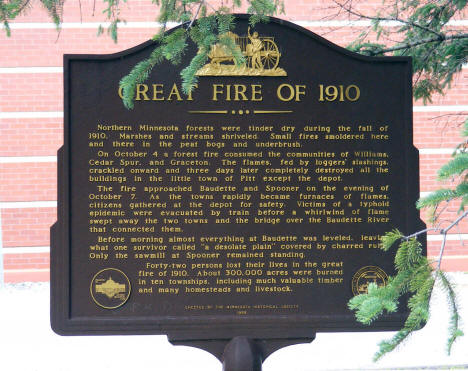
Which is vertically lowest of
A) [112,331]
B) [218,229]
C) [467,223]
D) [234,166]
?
[467,223]

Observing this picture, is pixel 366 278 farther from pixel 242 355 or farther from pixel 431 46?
pixel 431 46

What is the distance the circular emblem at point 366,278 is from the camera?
12.1 ft

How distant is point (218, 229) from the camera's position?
3.66 meters

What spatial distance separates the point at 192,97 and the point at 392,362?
14.6 ft

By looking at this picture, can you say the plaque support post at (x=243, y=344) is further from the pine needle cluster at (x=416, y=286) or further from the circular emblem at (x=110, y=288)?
the pine needle cluster at (x=416, y=286)

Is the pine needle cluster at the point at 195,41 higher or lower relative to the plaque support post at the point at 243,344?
higher

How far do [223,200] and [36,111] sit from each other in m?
7.88

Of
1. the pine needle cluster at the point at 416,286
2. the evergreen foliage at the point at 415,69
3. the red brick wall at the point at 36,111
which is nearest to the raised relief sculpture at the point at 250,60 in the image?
the evergreen foliage at the point at 415,69

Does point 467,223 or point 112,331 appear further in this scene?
point 467,223

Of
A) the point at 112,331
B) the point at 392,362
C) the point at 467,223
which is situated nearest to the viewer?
the point at 112,331

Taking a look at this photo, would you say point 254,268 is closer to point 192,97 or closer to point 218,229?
point 218,229

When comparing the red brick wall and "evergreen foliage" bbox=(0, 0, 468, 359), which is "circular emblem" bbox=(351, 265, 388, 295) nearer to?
"evergreen foliage" bbox=(0, 0, 468, 359)

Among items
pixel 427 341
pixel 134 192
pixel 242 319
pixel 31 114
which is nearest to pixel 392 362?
pixel 427 341

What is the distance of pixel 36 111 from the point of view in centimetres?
1067
